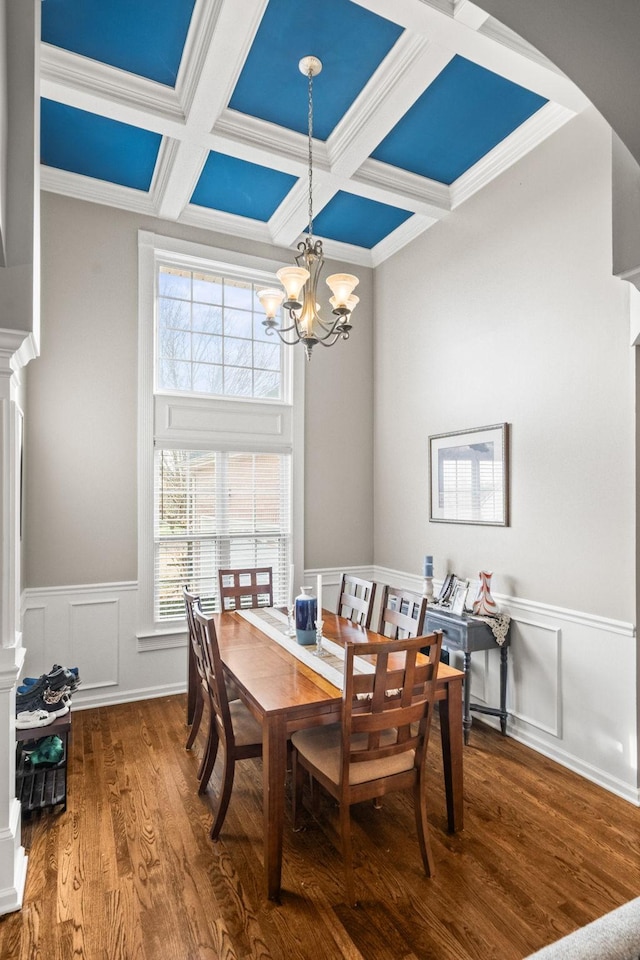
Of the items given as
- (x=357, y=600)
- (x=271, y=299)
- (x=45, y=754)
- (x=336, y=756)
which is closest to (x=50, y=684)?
(x=45, y=754)

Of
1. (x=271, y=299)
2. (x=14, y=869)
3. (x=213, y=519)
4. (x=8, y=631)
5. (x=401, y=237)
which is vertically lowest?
(x=14, y=869)

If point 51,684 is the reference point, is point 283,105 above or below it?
above

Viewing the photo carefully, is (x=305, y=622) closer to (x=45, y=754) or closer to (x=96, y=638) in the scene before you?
(x=45, y=754)

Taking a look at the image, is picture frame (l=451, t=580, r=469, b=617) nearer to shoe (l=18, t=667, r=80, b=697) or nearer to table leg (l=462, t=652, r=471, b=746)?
table leg (l=462, t=652, r=471, b=746)

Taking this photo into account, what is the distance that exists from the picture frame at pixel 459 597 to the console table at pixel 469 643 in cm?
9

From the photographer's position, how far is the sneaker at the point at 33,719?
106 inches

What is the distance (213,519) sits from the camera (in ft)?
14.5

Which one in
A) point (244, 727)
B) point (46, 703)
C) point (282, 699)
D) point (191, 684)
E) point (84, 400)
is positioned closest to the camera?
point (282, 699)

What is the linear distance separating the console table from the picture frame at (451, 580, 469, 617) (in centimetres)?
9

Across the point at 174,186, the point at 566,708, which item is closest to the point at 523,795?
the point at 566,708

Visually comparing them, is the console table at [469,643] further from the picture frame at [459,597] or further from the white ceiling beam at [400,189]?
the white ceiling beam at [400,189]

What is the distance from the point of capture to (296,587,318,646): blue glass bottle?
114 inches

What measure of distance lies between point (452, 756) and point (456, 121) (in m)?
3.53

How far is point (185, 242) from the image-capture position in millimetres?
4316
